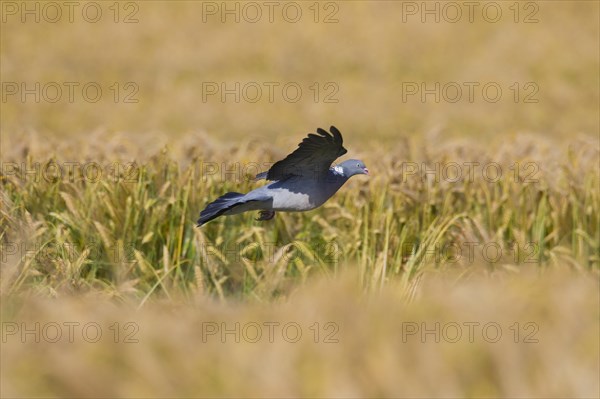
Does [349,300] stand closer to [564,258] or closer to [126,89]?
[564,258]

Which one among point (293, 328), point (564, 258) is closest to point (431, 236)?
point (564, 258)

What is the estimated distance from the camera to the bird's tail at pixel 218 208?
403 centimetres

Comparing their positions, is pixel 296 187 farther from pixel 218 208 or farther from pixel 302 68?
pixel 302 68

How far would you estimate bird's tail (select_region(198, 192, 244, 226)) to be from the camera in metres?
4.03

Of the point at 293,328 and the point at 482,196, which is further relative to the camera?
the point at 482,196

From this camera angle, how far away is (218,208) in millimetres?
4109

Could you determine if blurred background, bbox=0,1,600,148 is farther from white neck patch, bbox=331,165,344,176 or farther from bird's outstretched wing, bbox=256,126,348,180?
bird's outstretched wing, bbox=256,126,348,180

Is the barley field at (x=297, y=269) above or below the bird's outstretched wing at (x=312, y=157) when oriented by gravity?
below

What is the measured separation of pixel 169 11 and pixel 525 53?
7106 mm

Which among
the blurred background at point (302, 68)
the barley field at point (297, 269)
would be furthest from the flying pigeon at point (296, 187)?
the blurred background at point (302, 68)

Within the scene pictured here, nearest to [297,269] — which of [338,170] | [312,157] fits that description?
[338,170]

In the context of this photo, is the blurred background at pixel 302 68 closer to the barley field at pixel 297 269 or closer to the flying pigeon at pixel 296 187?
the barley field at pixel 297 269

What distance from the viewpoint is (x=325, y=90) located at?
664 inches

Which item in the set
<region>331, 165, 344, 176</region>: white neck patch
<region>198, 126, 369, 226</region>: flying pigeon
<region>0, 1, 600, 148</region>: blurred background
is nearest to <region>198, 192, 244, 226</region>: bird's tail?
<region>198, 126, 369, 226</region>: flying pigeon
